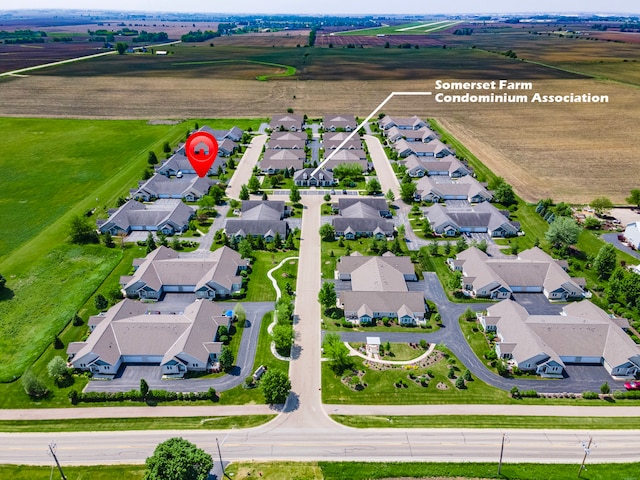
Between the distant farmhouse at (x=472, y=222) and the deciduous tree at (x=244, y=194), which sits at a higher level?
the deciduous tree at (x=244, y=194)

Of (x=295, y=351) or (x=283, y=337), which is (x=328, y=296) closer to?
(x=295, y=351)

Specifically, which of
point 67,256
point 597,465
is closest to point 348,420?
point 597,465

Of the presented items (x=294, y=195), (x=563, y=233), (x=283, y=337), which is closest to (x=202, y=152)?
(x=294, y=195)

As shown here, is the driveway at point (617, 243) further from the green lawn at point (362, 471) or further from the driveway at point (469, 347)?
the green lawn at point (362, 471)

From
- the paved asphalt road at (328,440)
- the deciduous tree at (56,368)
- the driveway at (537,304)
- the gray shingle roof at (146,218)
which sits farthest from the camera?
the gray shingle roof at (146,218)

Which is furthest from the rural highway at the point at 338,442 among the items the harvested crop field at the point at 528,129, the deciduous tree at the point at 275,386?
the harvested crop field at the point at 528,129

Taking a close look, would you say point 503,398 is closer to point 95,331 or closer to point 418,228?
point 418,228

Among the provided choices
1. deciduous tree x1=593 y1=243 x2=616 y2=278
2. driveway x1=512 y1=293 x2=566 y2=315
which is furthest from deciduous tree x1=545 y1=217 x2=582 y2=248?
driveway x1=512 y1=293 x2=566 y2=315
